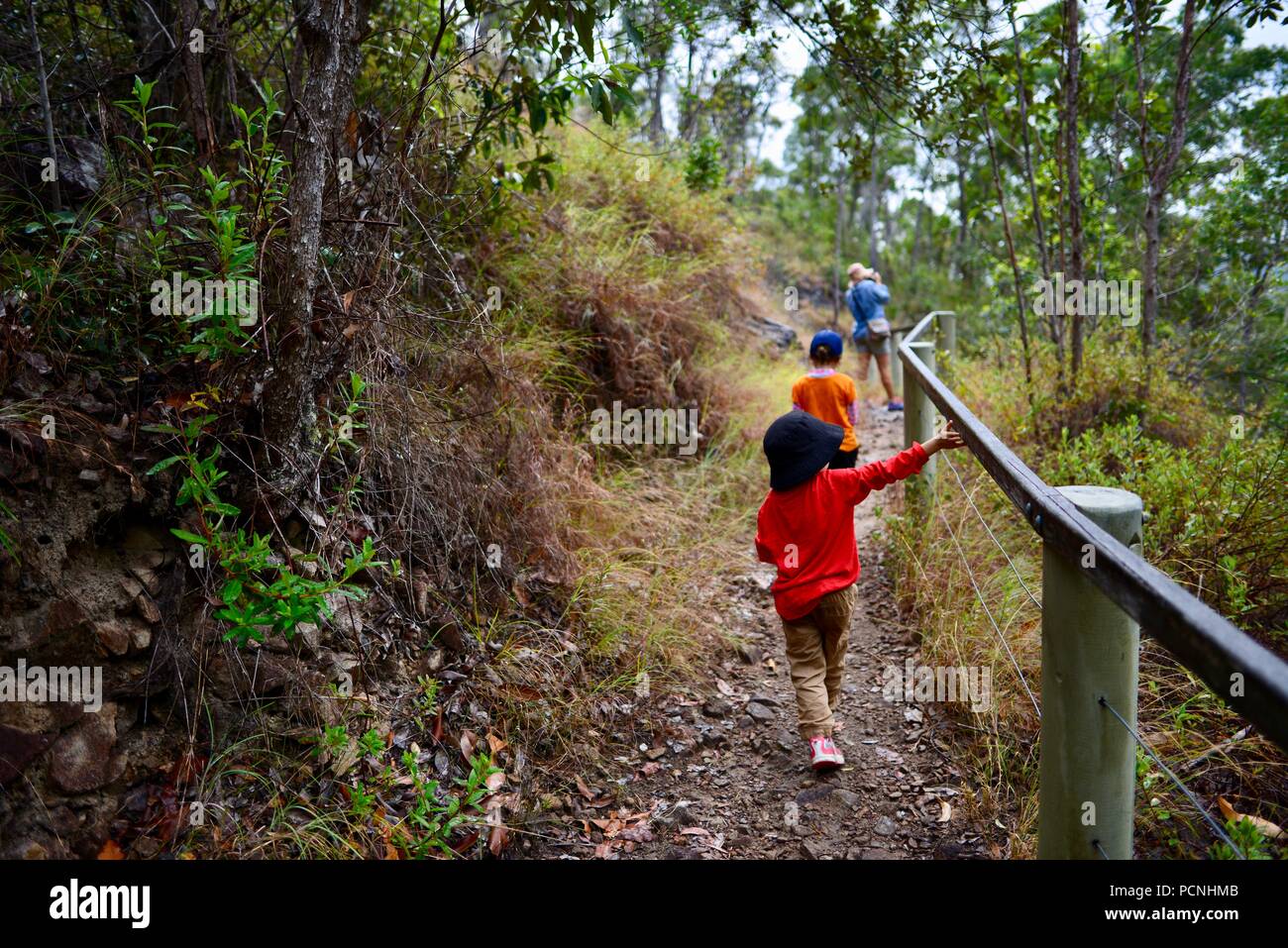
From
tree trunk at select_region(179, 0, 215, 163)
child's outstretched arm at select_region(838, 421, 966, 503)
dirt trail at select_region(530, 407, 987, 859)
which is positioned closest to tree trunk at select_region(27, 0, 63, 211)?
tree trunk at select_region(179, 0, 215, 163)

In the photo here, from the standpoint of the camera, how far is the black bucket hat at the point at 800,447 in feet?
12.4

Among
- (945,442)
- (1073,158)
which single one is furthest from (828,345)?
(1073,158)

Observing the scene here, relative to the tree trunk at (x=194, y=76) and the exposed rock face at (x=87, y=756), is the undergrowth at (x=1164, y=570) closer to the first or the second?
the exposed rock face at (x=87, y=756)

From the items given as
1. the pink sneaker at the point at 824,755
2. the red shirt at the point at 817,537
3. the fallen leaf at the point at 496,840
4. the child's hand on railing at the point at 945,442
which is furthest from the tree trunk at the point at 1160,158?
the fallen leaf at the point at 496,840

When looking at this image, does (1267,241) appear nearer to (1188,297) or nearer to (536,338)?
(1188,297)

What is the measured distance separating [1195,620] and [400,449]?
11.1 ft

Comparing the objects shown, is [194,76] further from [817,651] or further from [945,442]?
[817,651]

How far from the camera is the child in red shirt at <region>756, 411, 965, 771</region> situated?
149 inches

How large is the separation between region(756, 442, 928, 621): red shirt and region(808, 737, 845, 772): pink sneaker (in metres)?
0.59

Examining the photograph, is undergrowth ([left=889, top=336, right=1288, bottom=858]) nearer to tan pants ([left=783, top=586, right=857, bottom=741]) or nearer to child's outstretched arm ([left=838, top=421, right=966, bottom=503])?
tan pants ([left=783, top=586, right=857, bottom=741])

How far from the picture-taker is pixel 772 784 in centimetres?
386

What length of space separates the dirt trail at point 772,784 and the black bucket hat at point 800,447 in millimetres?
1380

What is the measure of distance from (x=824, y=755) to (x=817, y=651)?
48cm
